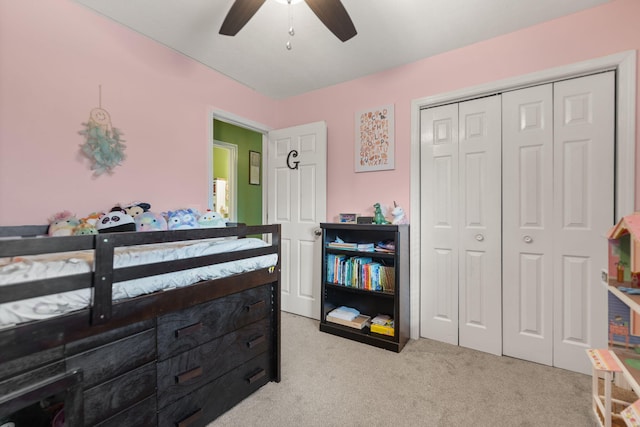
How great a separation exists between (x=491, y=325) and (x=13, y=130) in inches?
136

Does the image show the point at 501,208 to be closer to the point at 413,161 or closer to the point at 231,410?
the point at 413,161

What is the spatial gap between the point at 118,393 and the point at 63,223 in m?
1.13

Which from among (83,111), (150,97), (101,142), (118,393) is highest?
(150,97)

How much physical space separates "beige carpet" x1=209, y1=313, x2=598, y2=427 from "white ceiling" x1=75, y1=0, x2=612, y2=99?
2439 mm

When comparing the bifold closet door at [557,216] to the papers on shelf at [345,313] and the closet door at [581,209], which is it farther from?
the papers on shelf at [345,313]

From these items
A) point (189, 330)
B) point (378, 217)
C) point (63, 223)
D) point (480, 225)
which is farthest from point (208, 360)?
point (480, 225)

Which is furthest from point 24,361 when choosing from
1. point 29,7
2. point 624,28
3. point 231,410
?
point 624,28

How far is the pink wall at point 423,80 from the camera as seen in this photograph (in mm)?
1875

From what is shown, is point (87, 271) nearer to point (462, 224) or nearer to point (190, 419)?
point (190, 419)

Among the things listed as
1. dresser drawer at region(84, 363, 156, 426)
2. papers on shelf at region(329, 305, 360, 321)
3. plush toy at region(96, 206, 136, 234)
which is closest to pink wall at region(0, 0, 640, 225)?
plush toy at region(96, 206, 136, 234)

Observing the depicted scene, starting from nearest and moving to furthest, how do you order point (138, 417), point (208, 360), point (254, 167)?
point (138, 417), point (208, 360), point (254, 167)

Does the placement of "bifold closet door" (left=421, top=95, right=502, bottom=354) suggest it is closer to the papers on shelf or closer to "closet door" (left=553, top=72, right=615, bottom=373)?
"closet door" (left=553, top=72, right=615, bottom=373)

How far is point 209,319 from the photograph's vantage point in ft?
4.87

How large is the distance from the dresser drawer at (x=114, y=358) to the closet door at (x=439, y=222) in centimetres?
Result: 212
